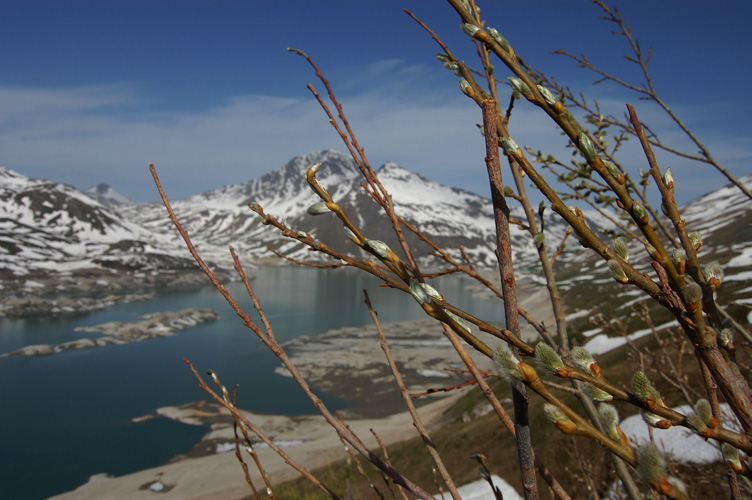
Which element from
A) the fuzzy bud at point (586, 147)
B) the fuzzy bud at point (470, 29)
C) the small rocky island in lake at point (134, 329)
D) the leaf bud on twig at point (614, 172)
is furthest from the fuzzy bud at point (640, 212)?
the small rocky island in lake at point (134, 329)

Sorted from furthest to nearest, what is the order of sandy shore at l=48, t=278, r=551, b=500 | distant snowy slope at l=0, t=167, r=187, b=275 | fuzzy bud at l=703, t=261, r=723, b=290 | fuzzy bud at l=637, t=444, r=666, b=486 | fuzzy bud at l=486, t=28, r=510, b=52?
distant snowy slope at l=0, t=167, r=187, b=275
sandy shore at l=48, t=278, r=551, b=500
fuzzy bud at l=486, t=28, r=510, b=52
fuzzy bud at l=703, t=261, r=723, b=290
fuzzy bud at l=637, t=444, r=666, b=486

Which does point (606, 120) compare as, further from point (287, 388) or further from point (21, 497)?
point (287, 388)

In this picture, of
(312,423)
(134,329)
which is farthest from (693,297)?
(134,329)

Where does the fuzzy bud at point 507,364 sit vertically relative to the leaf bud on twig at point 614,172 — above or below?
below

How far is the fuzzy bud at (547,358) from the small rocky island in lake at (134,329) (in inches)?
2459

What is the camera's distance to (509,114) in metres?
1.96

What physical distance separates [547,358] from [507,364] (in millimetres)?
69

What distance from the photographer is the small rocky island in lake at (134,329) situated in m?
51.5

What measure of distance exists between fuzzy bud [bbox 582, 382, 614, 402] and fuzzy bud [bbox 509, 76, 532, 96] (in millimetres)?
692

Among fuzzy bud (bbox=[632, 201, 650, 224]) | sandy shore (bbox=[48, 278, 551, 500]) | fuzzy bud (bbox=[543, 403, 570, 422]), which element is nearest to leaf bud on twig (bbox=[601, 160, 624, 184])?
fuzzy bud (bbox=[632, 201, 650, 224])

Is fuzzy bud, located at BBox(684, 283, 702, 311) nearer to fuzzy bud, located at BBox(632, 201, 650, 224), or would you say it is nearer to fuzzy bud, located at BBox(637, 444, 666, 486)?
fuzzy bud, located at BBox(632, 201, 650, 224)

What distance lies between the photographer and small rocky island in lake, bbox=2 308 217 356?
51.5 m

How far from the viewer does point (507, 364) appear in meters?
0.80

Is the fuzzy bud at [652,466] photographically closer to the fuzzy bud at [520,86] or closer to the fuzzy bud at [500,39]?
the fuzzy bud at [520,86]
